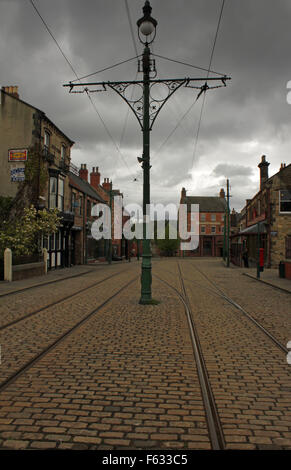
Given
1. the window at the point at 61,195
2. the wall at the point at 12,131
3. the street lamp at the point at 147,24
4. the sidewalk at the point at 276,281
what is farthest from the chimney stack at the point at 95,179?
the street lamp at the point at 147,24

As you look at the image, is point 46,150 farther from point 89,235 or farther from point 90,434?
point 90,434

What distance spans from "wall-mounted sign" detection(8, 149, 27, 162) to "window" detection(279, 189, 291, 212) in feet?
66.7

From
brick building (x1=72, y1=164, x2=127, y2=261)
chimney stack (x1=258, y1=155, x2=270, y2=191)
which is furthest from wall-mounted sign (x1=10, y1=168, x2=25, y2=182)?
chimney stack (x1=258, y1=155, x2=270, y2=191)

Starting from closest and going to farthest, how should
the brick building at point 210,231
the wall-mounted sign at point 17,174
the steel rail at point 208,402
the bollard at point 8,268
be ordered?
the steel rail at point 208,402 < the bollard at point 8,268 < the wall-mounted sign at point 17,174 < the brick building at point 210,231

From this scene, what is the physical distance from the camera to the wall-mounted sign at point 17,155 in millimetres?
21609

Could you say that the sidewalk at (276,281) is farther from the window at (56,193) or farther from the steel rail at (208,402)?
the window at (56,193)

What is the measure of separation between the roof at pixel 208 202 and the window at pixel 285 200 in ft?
130

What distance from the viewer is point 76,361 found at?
5.01m

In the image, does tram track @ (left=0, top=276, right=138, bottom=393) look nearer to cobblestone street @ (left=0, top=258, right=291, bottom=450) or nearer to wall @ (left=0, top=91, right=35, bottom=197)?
cobblestone street @ (left=0, top=258, right=291, bottom=450)

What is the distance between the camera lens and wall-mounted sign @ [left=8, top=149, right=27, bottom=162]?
70.9 ft

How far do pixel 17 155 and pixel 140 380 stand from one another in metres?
20.5

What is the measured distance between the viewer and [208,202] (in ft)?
228

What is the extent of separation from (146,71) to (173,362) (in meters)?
8.18
